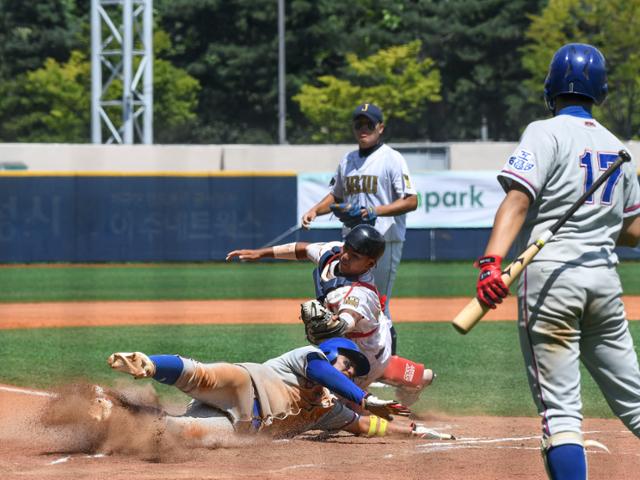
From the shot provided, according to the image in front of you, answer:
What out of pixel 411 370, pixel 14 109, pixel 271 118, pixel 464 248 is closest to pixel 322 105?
pixel 271 118

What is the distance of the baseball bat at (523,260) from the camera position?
4027 millimetres

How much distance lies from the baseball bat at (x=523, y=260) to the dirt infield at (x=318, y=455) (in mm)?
1346

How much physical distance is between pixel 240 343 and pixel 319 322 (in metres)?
4.91

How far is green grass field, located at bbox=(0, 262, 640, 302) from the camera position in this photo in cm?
1684

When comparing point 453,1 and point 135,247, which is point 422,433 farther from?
point 453,1

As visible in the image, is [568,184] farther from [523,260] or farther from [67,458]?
[67,458]

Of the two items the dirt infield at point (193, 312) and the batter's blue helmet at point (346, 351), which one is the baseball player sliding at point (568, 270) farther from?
the dirt infield at point (193, 312)

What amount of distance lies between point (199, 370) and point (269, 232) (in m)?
16.6

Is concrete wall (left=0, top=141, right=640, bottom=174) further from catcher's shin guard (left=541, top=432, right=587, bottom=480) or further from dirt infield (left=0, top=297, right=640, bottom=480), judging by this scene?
catcher's shin guard (left=541, top=432, right=587, bottom=480)

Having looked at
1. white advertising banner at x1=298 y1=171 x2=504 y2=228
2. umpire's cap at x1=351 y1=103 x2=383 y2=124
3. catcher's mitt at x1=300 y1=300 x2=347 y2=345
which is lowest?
white advertising banner at x1=298 y1=171 x2=504 y2=228

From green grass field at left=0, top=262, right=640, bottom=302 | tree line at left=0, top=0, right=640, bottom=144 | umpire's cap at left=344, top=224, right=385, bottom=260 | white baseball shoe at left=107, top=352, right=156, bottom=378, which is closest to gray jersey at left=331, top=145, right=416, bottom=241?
umpire's cap at left=344, top=224, right=385, bottom=260

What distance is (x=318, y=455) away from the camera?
18.7 ft

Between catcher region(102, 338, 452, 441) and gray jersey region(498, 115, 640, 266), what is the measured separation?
159cm

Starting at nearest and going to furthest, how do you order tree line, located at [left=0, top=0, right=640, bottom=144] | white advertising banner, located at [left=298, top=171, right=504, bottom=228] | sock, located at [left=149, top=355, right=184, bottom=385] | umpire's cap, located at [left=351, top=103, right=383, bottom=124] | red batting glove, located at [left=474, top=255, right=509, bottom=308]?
red batting glove, located at [left=474, top=255, right=509, bottom=308] < sock, located at [left=149, top=355, right=184, bottom=385] < umpire's cap, located at [left=351, top=103, right=383, bottom=124] < white advertising banner, located at [left=298, top=171, right=504, bottom=228] < tree line, located at [left=0, top=0, right=640, bottom=144]
